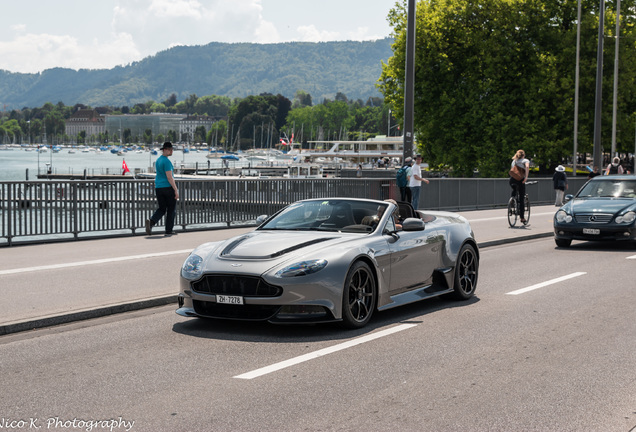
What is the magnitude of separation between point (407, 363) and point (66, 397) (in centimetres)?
260

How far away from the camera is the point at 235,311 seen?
26.4 ft

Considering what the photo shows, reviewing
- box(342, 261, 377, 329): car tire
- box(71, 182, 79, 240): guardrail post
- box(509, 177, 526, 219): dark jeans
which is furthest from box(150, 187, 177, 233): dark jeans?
box(342, 261, 377, 329): car tire

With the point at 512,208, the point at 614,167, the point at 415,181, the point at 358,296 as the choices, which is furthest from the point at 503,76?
the point at 358,296

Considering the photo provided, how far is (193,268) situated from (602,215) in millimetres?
11175

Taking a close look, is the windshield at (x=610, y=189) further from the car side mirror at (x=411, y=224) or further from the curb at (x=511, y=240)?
the car side mirror at (x=411, y=224)

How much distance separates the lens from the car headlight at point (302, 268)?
7.81 meters

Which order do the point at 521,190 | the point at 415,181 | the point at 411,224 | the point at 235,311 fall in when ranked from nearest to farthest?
the point at 235,311
the point at 411,224
the point at 521,190
the point at 415,181

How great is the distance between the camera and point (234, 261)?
26.5 ft

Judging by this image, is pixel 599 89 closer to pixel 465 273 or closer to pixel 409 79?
pixel 409 79

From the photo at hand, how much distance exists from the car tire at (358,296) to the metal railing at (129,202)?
928 centimetres

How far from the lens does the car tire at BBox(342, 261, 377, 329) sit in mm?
8094

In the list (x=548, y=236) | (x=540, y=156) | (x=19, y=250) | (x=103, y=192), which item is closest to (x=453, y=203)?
(x=548, y=236)

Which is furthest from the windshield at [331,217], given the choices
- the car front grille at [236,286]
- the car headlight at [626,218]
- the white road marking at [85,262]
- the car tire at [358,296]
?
the car headlight at [626,218]

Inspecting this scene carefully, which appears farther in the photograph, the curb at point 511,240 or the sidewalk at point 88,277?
the curb at point 511,240
